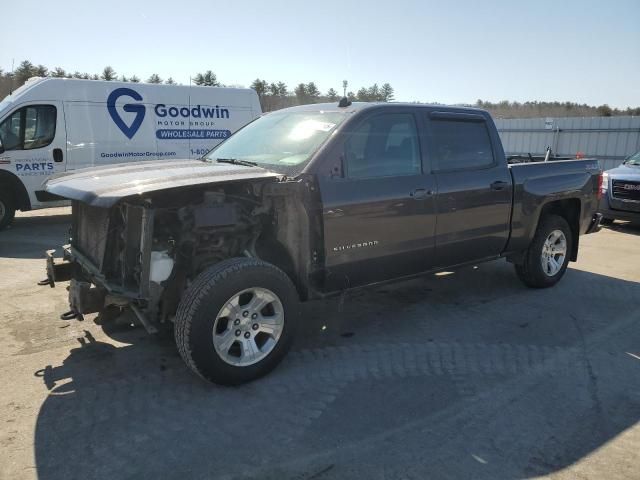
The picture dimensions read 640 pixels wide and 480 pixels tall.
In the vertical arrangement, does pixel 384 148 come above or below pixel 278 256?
above

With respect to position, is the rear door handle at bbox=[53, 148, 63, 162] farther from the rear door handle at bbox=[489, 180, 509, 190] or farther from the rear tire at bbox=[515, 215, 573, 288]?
the rear tire at bbox=[515, 215, 573, 288]

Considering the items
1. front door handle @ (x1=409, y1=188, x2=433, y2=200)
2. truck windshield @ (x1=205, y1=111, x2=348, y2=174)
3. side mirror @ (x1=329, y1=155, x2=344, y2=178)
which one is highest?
truck windshield @ (x1=205, y1=111, x2=348, y2=174)

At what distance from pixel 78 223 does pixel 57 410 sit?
161cm

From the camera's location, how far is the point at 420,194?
14.4 feet

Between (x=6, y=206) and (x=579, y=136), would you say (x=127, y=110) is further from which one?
(x=579, y=136)

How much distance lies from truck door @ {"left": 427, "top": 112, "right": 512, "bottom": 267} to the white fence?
16.4 meters

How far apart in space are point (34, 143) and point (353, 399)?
8499 millimetres

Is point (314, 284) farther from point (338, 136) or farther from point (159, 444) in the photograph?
point (159, 444)

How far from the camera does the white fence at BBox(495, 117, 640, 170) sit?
736 inches

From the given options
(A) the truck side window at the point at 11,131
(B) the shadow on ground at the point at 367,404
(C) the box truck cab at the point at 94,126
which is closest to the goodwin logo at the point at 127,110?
(C) the box truck cab at the point at 94,126

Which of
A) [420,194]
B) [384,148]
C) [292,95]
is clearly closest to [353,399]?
[420,194]

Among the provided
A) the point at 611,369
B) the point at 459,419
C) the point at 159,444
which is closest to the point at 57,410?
the point at 159,444

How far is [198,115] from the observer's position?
11266mm

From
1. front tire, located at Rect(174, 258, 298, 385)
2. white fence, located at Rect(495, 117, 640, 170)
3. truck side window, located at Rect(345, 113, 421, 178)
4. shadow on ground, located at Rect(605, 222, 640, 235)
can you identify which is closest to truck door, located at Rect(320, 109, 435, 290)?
truck side window, located at Rect(345, 113, 421, 178)
